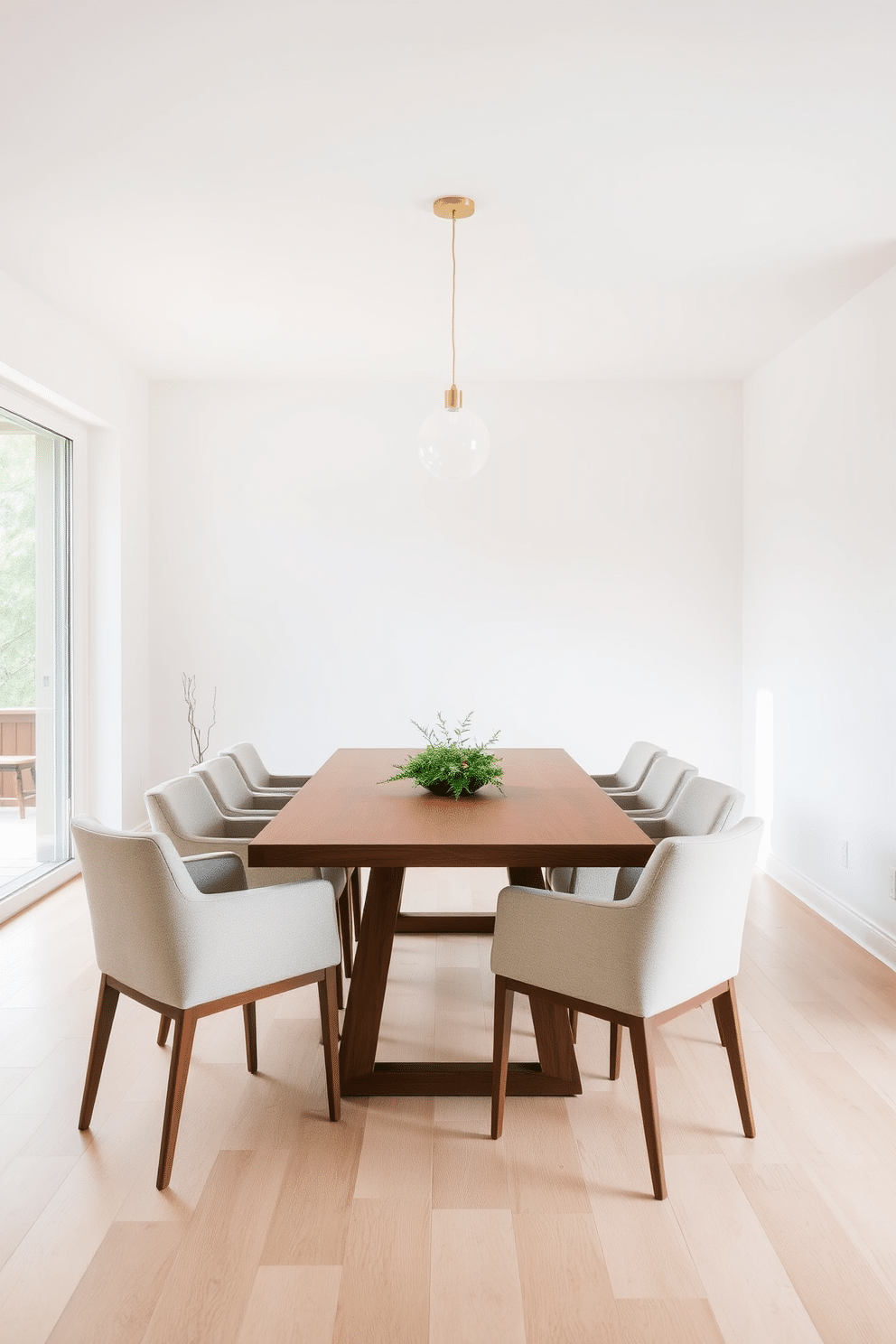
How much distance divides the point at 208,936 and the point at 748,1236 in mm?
1342

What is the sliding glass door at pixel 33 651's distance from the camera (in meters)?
4.41

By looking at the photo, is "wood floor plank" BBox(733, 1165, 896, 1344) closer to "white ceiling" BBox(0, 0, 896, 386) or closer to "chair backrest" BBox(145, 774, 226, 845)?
"chair backrest" BBox(145, 774, 226, 845)

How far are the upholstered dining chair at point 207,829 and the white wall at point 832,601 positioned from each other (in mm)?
2253

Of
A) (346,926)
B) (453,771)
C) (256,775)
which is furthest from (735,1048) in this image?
(256,775)

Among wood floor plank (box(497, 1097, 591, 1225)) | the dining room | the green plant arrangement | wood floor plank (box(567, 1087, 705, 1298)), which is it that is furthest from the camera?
the green plant arrangement

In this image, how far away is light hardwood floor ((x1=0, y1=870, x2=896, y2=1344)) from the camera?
1.78 m

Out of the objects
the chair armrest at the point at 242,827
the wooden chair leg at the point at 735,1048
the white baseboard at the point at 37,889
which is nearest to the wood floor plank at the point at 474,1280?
the wooden chair leg at the point at 735,1048

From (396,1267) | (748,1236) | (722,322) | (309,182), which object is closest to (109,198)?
(309,182)

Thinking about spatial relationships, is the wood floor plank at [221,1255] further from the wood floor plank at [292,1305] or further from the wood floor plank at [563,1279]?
the wood floor plank at [563,1279]

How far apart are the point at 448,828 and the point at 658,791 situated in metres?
1.25

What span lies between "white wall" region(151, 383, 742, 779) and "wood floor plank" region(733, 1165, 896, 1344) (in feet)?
12.0

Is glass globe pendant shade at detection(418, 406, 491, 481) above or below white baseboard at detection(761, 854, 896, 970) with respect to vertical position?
above

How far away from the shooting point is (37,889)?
457 cm

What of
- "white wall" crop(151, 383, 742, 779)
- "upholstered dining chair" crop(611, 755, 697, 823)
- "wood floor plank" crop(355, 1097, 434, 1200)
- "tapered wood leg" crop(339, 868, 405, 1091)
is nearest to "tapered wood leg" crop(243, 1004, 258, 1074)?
"tapered wood leg" crop(339, 868, 405, 1091)
